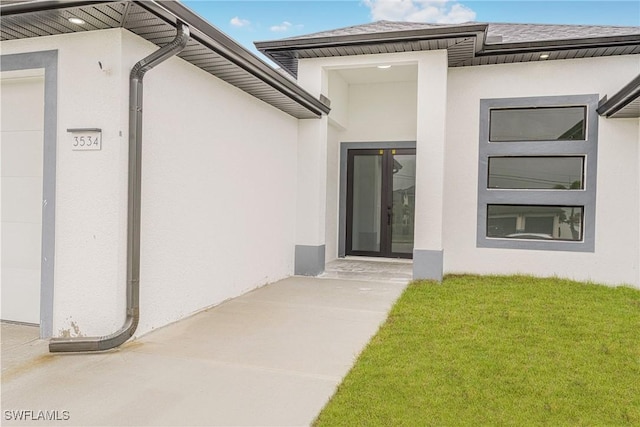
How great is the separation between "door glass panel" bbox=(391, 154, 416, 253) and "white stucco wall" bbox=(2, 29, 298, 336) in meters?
4.52

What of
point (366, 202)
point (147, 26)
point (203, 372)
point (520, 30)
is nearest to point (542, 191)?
point (520, 30)

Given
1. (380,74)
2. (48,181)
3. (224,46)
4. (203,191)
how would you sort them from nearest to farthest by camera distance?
1. (48,181)
2. (224,46)
3. (203,191)
4. (380,74)

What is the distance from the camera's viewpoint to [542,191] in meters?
8.00

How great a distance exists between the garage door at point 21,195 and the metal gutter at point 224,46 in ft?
5.53

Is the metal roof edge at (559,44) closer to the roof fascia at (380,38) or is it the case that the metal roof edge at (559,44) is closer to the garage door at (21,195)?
the roof fascia at (380,38)

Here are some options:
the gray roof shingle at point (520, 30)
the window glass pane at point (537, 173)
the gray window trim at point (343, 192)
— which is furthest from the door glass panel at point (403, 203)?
the gray roof shingle at point (520, 30)

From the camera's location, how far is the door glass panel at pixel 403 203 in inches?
388

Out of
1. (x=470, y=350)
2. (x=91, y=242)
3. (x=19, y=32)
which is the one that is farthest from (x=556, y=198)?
(x=19, y=32)

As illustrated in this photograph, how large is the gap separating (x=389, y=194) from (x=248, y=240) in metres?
4.53

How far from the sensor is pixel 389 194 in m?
9.96

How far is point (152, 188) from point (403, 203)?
21.7ft

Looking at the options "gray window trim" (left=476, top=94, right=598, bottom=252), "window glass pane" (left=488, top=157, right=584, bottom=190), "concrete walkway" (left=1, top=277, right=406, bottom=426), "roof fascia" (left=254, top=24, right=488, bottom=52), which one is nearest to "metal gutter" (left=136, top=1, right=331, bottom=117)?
"roof fascia" (left=254, top=24, right=488, bottom=52)

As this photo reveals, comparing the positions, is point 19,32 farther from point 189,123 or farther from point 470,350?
point 470,350

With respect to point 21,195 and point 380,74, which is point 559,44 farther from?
point 21,195
